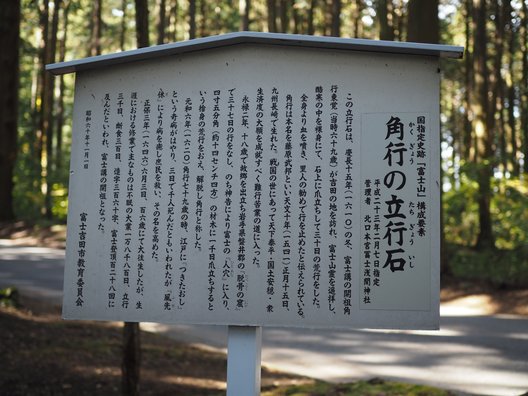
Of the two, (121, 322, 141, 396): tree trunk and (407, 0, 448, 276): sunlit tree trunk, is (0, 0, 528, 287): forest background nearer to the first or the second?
(407, 0, 448, 276): sunlit tree trunk

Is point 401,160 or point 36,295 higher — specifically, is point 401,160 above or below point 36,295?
above

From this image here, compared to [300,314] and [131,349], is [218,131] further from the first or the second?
[131,349]

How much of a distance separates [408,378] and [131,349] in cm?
371

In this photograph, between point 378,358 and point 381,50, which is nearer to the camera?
point 381,50

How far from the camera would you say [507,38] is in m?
24.3

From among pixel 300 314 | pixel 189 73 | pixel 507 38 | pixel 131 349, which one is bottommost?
pixel 131 349

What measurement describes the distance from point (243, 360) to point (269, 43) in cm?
191

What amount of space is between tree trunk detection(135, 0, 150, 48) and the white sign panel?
1.75m

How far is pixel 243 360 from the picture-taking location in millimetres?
3590

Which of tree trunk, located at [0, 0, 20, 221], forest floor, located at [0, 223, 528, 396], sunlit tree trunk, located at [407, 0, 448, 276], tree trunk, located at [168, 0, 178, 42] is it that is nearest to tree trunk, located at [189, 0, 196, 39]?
tree trunk, located at [168, 0, 178, 42]

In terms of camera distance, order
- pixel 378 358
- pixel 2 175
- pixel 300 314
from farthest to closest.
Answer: pixel 2 175
pixel 378 358
pixel 300 314

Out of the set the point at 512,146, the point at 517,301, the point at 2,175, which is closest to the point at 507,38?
the point at 512,146

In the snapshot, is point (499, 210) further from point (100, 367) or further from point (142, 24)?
point (142, 24)

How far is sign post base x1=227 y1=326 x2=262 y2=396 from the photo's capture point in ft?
11.7
